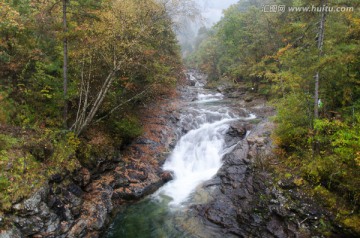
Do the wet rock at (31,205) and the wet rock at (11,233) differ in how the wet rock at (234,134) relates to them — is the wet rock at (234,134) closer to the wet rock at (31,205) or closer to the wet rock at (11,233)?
the wet rock at (31,205)

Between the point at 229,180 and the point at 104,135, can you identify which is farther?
the point at 104,135

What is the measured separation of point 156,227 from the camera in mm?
9547

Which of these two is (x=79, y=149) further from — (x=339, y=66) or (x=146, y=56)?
(x=339, y=66)

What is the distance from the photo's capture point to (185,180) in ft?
42.7

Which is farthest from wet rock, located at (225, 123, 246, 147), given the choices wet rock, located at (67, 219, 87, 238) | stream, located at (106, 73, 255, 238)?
wet rock, located at (67, 219, 87, 238)

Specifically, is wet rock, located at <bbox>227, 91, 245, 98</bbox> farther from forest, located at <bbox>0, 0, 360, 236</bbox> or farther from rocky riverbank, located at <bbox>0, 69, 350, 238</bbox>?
forest, located at <bbox>0, 0, 360, 236</bbox>

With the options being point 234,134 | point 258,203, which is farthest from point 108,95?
point 258,203

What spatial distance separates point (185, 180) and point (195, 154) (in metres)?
2.26

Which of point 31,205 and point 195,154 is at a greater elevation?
point 31,205

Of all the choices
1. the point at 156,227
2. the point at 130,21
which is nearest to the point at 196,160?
the point at 156,227

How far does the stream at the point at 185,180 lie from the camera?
9.37 metres

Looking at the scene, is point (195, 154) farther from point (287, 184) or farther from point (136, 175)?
point (287, 184)

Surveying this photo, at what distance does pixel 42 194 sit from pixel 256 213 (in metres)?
7.43

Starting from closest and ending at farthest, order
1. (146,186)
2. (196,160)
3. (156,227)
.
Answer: (156,227), (146,186), (196,160)
